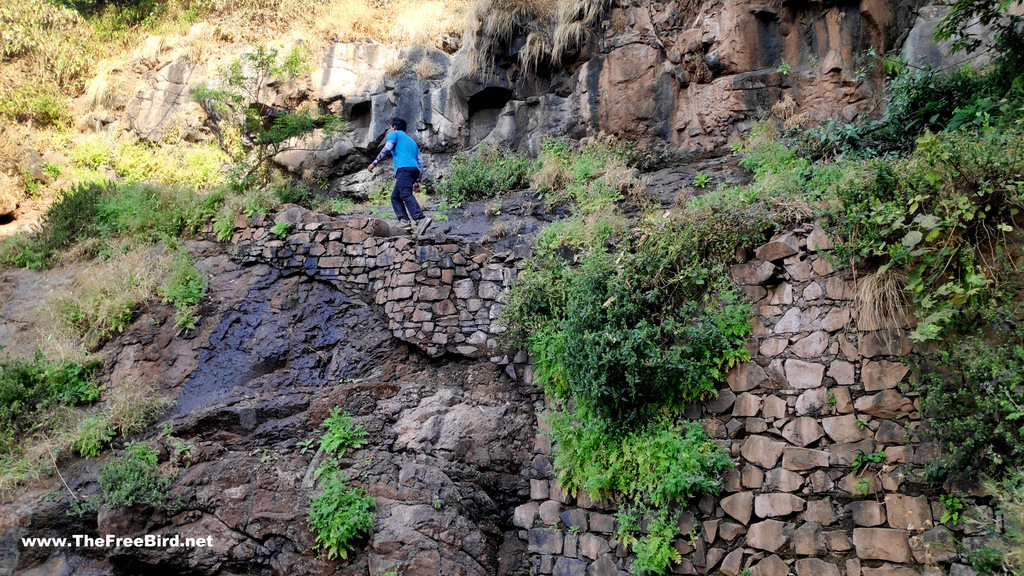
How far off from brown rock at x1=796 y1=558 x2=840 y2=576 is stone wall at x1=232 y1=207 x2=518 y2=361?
4267 mm

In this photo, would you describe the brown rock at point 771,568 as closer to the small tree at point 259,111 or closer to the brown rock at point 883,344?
the brown rock at point 883,344

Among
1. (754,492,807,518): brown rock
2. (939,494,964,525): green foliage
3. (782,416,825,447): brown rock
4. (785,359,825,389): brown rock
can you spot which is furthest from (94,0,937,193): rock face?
(939,494,964,525): green foliage

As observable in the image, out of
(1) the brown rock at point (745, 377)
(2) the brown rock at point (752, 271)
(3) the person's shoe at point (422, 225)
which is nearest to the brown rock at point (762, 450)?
(1) the brown rock at point (745, 377)

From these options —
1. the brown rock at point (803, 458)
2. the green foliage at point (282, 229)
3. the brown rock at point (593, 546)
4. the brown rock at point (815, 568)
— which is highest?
the green foliage at point (282, 229)

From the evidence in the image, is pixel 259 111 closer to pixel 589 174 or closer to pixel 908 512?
pixel 589 174

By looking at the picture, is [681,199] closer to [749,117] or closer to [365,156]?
[749,117]

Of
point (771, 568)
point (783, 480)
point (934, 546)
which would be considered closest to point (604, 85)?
point (783, 480)

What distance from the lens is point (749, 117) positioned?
32.5 feet

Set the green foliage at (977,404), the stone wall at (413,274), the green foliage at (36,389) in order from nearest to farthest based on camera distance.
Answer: the green foliage at (977,404), the green foliage at (36,389), the stone wall at (413,274)

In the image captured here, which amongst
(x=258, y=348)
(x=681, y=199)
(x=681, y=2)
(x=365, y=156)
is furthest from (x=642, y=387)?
(x=365, y=156)

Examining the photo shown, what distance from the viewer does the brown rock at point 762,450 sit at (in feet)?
17.9

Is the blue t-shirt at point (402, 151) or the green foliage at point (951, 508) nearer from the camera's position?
the green foliage at point (951, 508)

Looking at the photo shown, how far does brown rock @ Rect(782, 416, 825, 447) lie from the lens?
5270 mm

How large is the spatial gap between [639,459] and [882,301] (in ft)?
8.56
